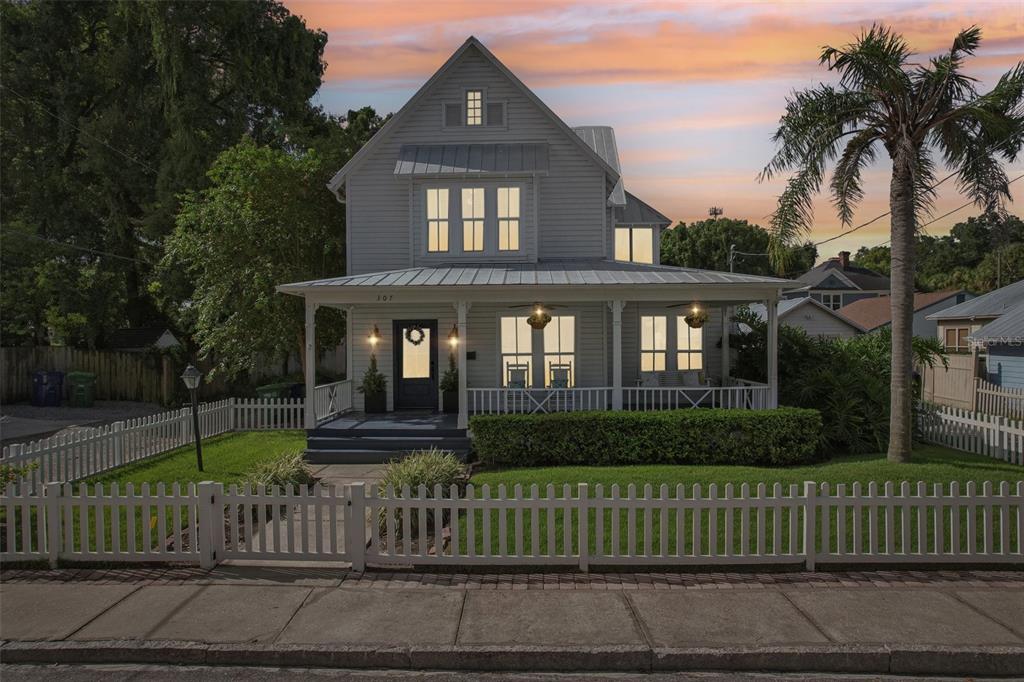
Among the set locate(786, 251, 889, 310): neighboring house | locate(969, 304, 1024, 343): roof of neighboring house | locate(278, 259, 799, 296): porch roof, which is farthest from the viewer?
locate(786, 251, 889, 310): neighboring house

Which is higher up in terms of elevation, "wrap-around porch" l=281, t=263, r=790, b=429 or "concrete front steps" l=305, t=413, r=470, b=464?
"wrap-around porch" l=281, t=263, r=790, b=429

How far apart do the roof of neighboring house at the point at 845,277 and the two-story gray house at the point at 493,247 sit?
4663cm

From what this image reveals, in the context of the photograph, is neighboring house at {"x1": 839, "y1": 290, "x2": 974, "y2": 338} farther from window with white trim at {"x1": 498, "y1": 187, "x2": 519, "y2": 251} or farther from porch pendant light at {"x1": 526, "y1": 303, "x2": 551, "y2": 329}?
porch pendant light at {"x1": 526, "y1": 303, "x2": 551, "y2": 329}

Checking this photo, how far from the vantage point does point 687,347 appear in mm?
18141

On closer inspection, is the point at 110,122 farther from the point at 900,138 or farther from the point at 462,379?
the point at 900,138

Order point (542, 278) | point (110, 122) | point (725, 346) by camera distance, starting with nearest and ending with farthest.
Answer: point (542, 278), point (725, 346), point (110, 122)

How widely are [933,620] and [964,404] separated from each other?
67.9 ft

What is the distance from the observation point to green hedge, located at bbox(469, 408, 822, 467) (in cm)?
1303

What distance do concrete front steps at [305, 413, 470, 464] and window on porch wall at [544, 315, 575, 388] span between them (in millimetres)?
3561

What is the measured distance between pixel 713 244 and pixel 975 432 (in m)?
57.4

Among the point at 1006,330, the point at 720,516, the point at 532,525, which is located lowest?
the point at 720,516

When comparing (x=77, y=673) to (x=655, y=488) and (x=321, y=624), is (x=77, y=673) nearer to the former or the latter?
(x=321, y=624)

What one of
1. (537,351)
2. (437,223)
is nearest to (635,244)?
(537,351)

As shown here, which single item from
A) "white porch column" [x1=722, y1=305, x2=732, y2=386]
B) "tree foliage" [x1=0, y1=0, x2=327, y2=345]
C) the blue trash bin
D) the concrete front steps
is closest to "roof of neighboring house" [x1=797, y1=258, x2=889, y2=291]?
"white porch column" [x1=722, y1=305, x2=732, y2=386]
